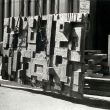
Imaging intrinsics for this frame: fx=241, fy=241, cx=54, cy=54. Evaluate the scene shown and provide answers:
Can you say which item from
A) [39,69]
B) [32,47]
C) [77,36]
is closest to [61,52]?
[77,36]

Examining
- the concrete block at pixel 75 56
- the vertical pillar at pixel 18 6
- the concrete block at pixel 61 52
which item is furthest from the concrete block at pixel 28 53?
the vertical pillar at pixel 18 6

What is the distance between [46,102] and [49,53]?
1.92 m

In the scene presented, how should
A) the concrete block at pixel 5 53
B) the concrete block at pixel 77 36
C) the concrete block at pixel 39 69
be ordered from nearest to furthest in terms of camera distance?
the concrete block at pixel 77 36 → the concrete block at pixel 39 69 → the concrete block at pixel 5 53

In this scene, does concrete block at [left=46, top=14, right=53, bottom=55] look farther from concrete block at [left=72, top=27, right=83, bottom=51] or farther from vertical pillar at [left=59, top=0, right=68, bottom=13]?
vertical pillar at [left=59, top=0, right=68, bottom=13]

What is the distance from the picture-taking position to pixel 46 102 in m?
8.20

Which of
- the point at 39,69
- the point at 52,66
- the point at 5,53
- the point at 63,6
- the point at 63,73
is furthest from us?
the point at 63,6

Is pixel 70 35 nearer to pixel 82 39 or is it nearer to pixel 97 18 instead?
pixel 82 39

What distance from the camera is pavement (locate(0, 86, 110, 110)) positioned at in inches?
298

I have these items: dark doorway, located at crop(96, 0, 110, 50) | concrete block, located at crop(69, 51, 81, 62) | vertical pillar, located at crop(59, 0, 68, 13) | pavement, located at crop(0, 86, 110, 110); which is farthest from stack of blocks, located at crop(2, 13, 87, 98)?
dark doorway, located at crop(96, 0, 110, 50)

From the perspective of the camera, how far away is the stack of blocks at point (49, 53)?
26.8ft

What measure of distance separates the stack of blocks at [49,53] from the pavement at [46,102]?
0.34 m

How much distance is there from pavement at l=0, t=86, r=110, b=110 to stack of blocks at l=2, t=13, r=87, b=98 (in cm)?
34

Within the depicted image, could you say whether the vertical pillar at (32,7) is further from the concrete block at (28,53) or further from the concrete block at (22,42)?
the concrete block at (28,53)

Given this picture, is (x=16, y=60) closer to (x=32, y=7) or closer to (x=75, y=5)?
(x=75, y=5)
